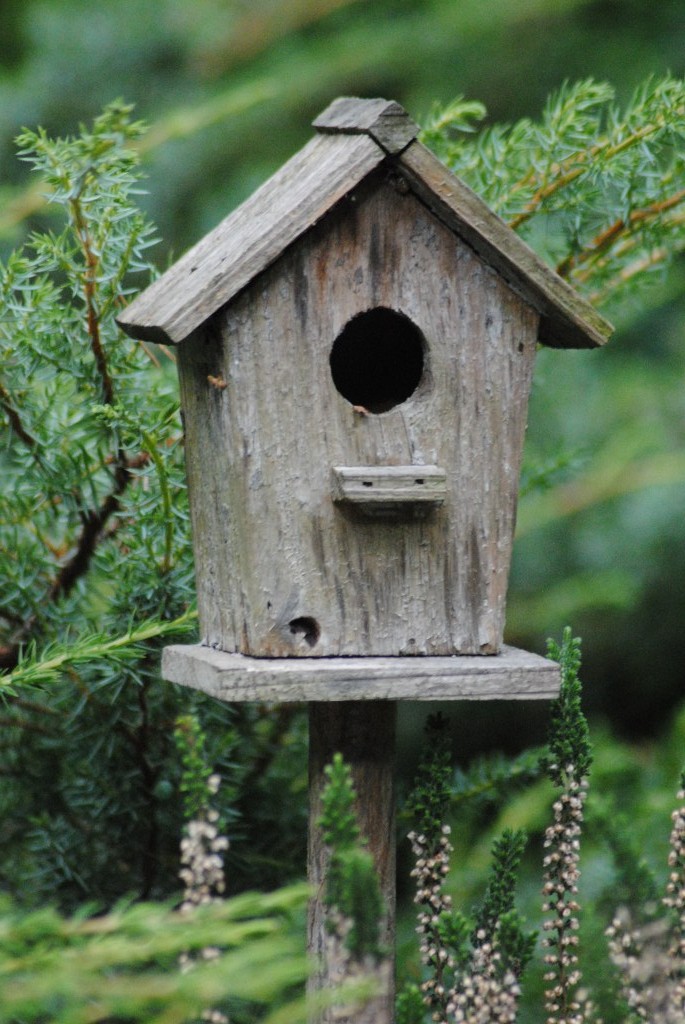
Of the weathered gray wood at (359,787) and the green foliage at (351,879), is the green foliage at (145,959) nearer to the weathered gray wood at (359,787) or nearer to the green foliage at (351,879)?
the green foliage at (351,879)

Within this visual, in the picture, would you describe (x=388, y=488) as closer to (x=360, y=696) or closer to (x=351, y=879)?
(x=360, y=696)

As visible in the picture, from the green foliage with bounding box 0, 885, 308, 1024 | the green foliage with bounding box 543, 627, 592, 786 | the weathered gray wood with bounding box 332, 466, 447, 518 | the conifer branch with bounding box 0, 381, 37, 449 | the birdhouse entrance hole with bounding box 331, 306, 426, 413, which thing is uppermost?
the birdhouse entrance hole with bounding box 331, 306, 426, 413

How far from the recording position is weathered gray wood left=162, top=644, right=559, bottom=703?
1.49 metres

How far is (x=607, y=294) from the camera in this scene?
2186 mm

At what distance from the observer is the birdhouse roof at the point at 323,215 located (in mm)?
1524

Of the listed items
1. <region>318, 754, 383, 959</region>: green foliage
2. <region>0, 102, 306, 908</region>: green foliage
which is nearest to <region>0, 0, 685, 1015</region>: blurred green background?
<region>0, 102, 306, 908</region>: green foliage

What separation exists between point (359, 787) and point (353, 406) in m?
0.50

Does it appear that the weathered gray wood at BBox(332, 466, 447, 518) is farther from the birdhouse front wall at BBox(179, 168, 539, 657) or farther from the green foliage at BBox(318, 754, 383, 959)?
the green foliage at BBox(318, 754, 383, 959)

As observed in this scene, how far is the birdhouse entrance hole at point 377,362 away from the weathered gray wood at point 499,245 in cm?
20

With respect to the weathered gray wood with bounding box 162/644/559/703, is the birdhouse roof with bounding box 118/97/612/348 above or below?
above

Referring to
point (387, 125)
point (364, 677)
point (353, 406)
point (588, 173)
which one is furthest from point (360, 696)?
point (588, 173)

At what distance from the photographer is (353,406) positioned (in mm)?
1619

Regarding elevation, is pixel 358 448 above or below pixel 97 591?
above

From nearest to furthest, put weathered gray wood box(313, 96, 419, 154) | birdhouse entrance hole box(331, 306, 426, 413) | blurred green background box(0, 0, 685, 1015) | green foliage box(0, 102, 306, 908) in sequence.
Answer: weathered gray wood box(313, 96, 419, 154), green foliage box(0, 102, 306, 908), birdhouse entrance hole box(331, 306, 426, 413), blurred green background box(0, 0, 685, 1015)
